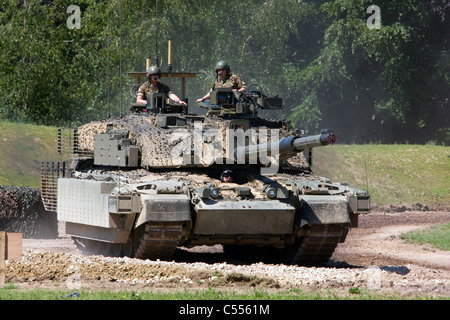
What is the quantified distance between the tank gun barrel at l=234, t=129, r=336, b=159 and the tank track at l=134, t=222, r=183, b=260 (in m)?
1.73

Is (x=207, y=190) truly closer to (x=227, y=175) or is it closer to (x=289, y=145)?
(x=227, y=175)

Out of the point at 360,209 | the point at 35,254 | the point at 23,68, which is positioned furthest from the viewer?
the point at 23,68

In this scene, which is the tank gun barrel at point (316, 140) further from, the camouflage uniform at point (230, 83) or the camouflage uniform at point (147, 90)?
the camouflage uniform at point (147, 90)

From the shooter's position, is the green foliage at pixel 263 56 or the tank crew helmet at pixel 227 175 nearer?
the tank crew helmet at pixel 227 175

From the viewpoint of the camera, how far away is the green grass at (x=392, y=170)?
32719 mm

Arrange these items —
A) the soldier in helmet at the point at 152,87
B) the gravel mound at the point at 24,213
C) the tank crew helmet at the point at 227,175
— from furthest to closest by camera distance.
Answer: the gravel mound at the point at 24,213
the soldier in helmet at the point at 152,87
the tank crew helmet at the point at 227,175

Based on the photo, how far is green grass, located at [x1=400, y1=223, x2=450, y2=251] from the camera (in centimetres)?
2166

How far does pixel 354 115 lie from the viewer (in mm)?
47219

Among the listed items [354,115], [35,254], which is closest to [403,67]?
[354,115]

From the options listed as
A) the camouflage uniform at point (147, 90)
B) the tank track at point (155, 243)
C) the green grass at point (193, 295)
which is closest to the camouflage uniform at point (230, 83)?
the camouflage uniform at point (147, 90)

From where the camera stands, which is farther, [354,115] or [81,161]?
[354,115]

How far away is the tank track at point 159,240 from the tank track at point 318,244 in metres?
2.30
